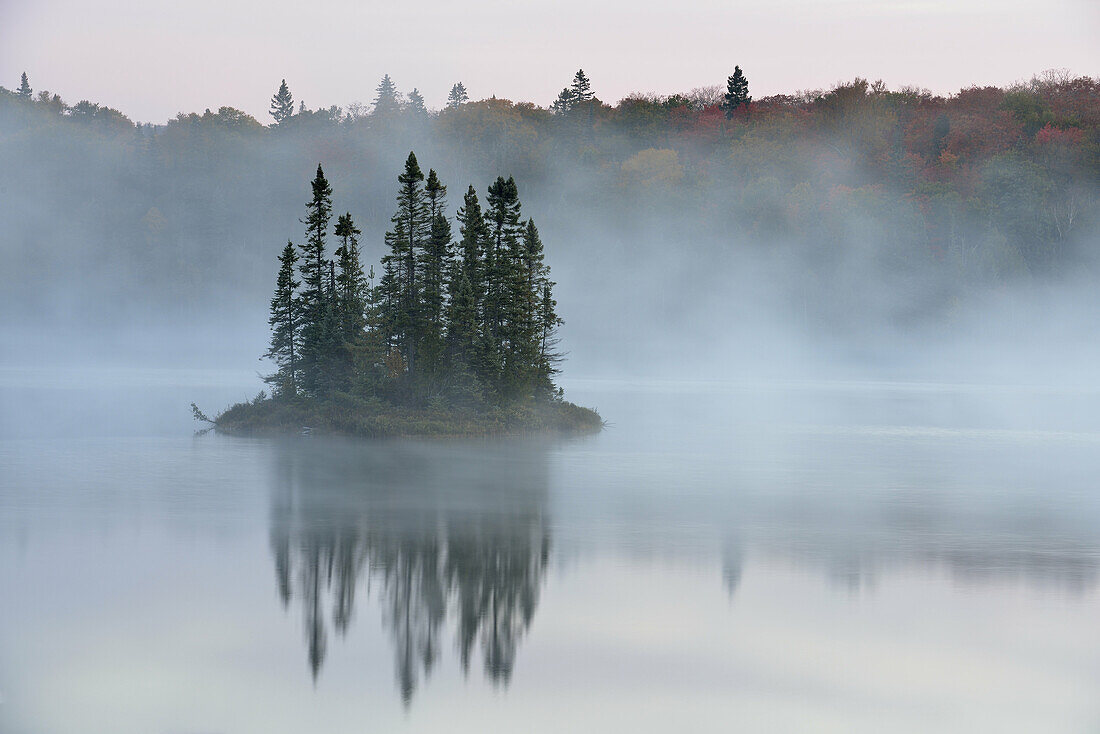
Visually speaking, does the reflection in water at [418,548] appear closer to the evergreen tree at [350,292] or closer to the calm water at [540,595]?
the calm water at [540,595]

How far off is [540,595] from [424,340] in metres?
39.6

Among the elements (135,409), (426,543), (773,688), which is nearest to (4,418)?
(135,409)

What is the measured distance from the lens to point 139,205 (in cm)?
19462

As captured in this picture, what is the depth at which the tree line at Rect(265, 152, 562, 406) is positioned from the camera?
62.8 metres

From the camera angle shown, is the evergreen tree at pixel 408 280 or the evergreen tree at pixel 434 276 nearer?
the evergreen tree at pixel 434 276

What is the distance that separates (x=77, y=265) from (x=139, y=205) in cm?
1403

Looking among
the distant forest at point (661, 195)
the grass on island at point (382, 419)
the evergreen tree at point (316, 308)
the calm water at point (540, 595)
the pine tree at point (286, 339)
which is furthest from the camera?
the distant forest at point (661, 195)

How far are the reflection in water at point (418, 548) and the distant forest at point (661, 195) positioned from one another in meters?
117

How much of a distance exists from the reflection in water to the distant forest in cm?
11693

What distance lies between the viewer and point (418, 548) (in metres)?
29.2

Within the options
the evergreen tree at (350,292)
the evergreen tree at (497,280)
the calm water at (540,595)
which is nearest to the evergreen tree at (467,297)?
the evergreen tree at (497,280)

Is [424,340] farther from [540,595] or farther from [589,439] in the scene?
[540,595]

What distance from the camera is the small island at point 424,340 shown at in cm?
6262

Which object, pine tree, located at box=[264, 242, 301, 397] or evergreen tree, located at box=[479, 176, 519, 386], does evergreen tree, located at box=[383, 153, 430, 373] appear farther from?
pine tree, located at box=[264, 242, 301, 397]
